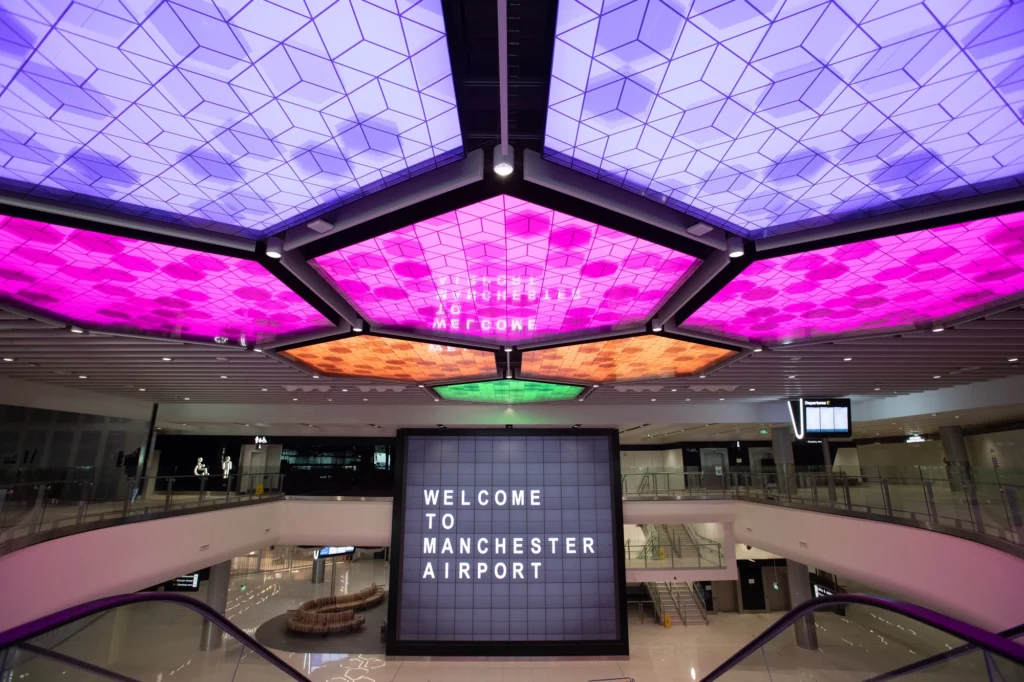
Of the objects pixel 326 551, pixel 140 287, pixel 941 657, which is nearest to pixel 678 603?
pixel 326 551

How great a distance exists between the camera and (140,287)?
20.9ft

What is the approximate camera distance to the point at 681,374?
1238 centimetres

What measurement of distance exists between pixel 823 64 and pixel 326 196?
3589 mm

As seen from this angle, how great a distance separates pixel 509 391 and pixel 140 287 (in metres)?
9.38

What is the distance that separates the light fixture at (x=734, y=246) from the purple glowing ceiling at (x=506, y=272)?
0.46 meters

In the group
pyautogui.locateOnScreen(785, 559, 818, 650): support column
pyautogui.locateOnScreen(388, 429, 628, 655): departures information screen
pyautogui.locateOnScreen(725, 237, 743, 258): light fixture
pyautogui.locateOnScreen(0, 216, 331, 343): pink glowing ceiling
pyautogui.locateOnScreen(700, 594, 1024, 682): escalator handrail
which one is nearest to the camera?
pyautogui.locateOnScreen(700, 594, 1024, 682): escalator handrail

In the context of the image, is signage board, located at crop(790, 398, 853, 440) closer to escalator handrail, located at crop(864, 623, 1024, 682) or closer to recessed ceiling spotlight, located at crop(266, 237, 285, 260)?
escalator handrail, located at crop(864, 623, 1024, 682)

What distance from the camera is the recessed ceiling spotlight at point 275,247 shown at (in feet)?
16.4

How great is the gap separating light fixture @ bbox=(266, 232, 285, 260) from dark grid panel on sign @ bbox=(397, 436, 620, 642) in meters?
13.2

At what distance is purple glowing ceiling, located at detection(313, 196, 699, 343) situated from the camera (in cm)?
464

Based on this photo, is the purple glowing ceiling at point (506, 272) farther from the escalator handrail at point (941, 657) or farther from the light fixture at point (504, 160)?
the escalator handrail at point (941, 657)

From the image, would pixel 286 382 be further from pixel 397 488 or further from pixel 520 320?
pixel 520 320

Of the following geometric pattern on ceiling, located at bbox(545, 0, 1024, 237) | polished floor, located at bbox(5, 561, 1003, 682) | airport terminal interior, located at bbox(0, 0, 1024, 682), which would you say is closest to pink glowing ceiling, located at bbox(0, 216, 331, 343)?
airport terminal interior, located at bbox(0, 0, 1024, 682)

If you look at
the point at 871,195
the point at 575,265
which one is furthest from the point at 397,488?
the point at 871,195
